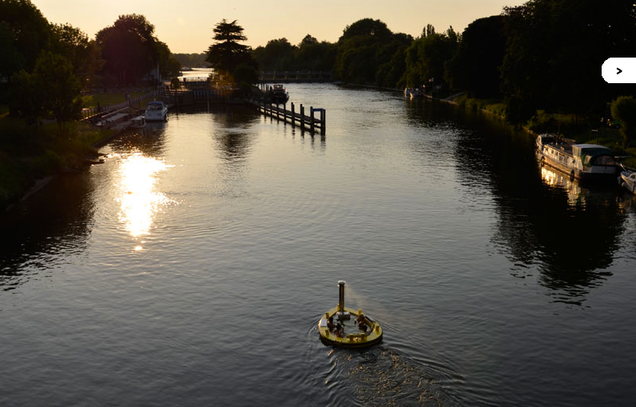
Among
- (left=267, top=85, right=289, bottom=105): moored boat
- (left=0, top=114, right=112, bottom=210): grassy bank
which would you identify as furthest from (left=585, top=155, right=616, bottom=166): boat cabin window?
(left=267, top=85, right=289, bottom=105): moored boat

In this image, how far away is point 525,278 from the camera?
3547 cm

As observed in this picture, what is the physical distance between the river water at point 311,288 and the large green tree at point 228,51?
120m

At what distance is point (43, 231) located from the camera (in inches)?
1745

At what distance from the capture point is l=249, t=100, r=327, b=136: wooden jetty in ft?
333

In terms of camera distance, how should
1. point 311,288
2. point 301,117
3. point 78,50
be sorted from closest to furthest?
1. point 311,288
2. point 301,117
3. point 78,50

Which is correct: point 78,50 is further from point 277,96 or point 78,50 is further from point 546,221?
point 546,221

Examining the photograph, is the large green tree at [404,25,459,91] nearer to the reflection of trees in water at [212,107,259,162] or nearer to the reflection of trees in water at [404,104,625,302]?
the reflection of trees in water at [212,107,259,162]

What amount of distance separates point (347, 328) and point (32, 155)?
4798 centimetres

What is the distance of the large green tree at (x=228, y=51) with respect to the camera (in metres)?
180

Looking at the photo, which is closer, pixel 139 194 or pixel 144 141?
pixel 139 194

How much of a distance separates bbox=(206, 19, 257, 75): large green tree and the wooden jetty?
131 ft

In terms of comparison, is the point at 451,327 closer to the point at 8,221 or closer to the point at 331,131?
the point at 8,221

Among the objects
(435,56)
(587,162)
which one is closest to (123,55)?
(435,56)

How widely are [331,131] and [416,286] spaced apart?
72133 millimetres
